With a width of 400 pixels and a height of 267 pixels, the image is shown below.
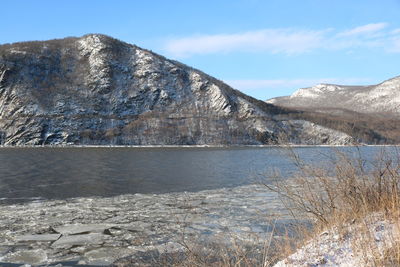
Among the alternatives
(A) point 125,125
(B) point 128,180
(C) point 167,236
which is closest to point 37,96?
(A) point 125,125

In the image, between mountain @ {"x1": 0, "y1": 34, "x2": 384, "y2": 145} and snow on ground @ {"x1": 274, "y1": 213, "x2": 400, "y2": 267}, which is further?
mountain @ {"x1": 0, "y1": 34, "x2": 384, "y2": 145}

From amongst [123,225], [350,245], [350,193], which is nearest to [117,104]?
[123,225]

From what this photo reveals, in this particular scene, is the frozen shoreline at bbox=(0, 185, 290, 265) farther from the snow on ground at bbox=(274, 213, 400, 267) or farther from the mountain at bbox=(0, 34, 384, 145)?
the mountain at bbox=(0, 34, 384, 145)

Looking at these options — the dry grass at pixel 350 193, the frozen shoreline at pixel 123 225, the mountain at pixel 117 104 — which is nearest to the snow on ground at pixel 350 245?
the dry grass at pixel 350 193

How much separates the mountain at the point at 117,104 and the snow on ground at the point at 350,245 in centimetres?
8755

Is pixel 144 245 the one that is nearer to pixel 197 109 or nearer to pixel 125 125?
pixel 125 125

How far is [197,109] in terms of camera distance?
Answer: 121062mm

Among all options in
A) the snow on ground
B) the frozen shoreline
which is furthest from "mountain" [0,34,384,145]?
the snow on ground

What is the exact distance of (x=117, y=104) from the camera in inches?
4582

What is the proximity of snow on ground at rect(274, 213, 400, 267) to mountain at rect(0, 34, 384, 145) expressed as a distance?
8755cm

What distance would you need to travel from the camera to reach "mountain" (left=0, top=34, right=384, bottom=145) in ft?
332

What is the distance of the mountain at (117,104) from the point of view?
101 meters

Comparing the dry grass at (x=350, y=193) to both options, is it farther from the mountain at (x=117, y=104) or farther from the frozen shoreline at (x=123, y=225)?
the mountain at (x=117, y=104)

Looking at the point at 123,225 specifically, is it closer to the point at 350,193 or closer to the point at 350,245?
the point at 350,193
